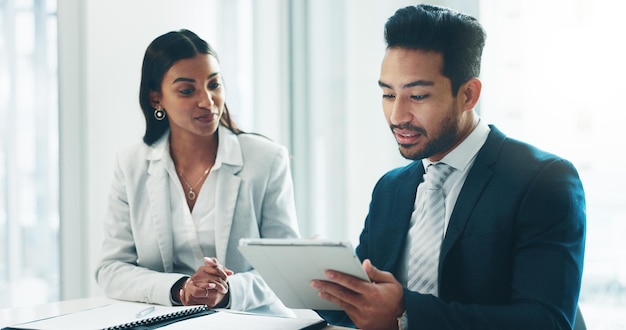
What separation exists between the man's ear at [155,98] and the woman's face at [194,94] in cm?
4

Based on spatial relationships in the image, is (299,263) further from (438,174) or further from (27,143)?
(27,143)

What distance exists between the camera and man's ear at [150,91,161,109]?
2.41 metres

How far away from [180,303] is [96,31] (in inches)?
60.4

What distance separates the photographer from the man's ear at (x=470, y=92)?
1.69 m

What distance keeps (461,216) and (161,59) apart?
3.82 ft

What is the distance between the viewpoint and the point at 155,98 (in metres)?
2.42

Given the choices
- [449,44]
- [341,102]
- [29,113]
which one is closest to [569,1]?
[449,44]

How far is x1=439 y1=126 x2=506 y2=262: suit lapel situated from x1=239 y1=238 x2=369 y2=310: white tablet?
0.96 feet

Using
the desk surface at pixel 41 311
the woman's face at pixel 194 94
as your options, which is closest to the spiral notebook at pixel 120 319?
the desk surface at pixel 41 311

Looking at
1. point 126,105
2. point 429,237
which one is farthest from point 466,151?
point 126,105

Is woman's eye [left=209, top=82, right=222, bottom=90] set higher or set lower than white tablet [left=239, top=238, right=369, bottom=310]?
higher

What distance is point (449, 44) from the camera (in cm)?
168

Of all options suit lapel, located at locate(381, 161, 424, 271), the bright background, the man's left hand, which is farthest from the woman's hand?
the bright background

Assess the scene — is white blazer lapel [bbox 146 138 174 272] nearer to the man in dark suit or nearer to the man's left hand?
the man in dark suit
